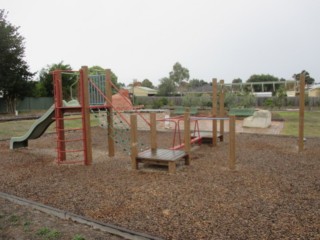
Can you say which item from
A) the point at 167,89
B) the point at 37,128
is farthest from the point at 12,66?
the point at 167,89

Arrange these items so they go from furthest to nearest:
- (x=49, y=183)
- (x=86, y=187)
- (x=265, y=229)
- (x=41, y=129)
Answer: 1. (x=41, y=129)
2. (x=49, y=183)
3. (x=86, y=187)
4. (x=265, y=229)

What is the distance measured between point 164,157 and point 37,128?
437 cm

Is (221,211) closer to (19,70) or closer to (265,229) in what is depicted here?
(265,229)

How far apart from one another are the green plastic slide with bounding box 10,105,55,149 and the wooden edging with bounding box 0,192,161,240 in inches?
135

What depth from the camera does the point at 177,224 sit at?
3.67m

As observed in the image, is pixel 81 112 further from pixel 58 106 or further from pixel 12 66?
pixel 12 66

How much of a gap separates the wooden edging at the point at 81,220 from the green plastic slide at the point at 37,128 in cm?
343

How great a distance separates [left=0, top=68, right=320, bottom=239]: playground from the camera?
3.65 m

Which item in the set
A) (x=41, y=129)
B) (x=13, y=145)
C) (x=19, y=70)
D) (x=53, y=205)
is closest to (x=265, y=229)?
(x=53, y=205)

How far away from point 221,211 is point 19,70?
2836 centimetres

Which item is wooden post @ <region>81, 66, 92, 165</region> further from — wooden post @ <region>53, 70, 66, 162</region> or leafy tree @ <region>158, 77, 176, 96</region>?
leafy tree @ <region>158, 77, 176, 96</region>

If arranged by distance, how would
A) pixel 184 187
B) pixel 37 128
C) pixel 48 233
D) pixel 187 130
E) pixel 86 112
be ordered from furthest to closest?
pixel 37 128, pixel 86 112, pixel 187 130, pixel 184 187, pixel 48 233

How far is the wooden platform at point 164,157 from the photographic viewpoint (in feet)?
20.2

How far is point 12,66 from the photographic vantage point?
27.7m
